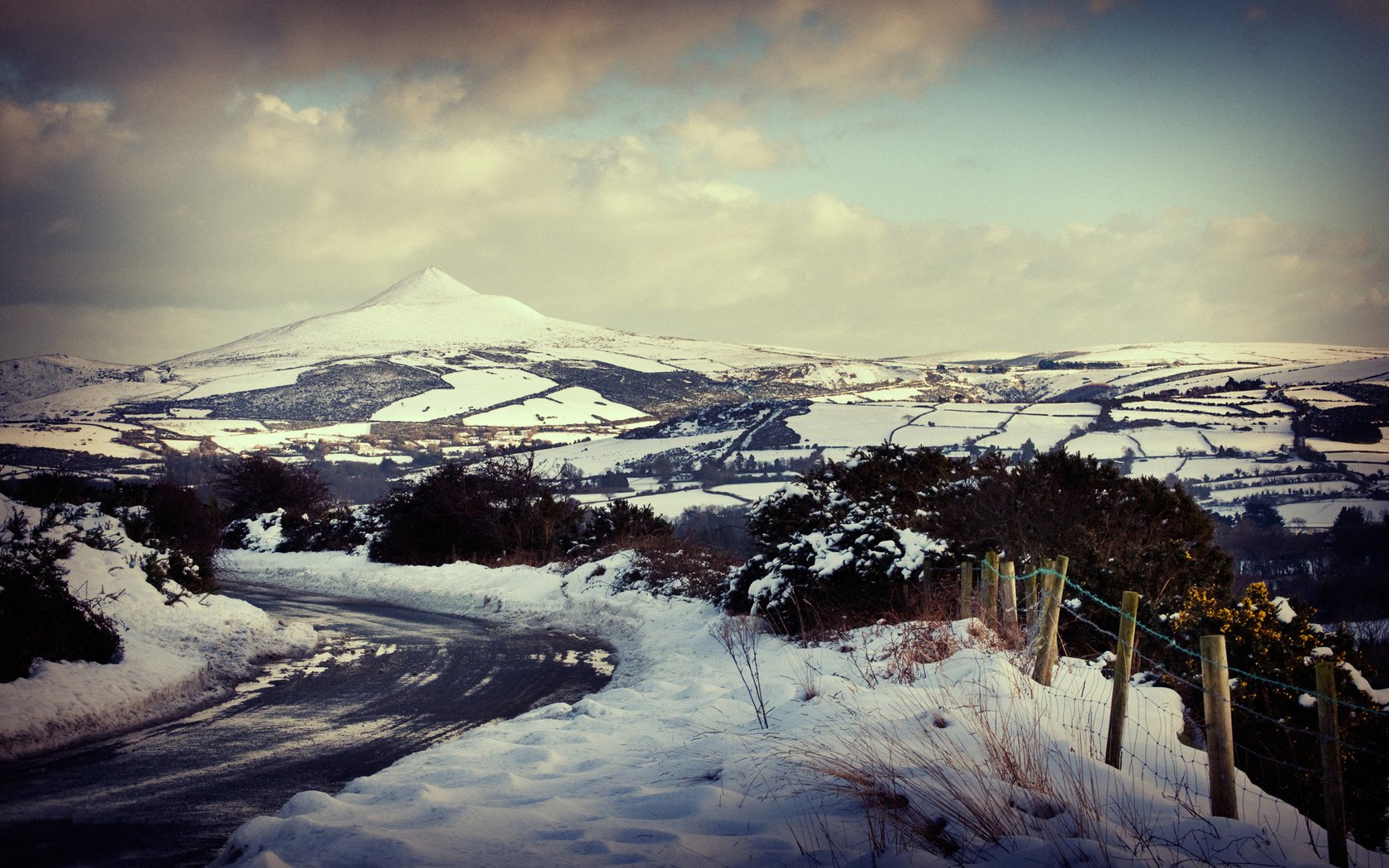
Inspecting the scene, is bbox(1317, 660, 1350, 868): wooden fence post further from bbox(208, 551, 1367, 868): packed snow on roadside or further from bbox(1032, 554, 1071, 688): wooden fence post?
bbox(1032, 554, 1071, 688): wooden fence post

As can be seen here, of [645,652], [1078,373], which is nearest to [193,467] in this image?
[645,652]

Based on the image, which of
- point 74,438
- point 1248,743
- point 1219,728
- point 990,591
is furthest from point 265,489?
point 1219,728

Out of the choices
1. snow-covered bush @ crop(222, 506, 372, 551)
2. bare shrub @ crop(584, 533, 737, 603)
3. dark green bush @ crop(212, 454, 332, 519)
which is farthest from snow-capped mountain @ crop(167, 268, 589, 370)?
bare shrub @ crop(584, 533, 737, 603)

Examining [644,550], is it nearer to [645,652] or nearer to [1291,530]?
[645,652]

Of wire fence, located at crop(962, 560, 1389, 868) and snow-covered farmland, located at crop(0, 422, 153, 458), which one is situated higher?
snow-covered farmland, located at crop(0, 422, 153, 458)

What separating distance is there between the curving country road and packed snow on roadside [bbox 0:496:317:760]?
1.58 ft

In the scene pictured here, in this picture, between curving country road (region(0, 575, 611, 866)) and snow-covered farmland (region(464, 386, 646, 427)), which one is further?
snow-covered farmland (region(464, 386, 646, 427))

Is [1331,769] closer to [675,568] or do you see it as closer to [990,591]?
[990,591]

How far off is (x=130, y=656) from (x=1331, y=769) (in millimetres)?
12432

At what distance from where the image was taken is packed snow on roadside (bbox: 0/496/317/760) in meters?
8.32

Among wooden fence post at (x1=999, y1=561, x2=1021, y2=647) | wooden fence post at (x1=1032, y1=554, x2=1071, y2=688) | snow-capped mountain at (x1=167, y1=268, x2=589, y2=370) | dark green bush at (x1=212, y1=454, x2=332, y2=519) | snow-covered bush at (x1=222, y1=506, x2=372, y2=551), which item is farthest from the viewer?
snow-capped mountain at (x1=167, y1=268, x2=589, y2=370)

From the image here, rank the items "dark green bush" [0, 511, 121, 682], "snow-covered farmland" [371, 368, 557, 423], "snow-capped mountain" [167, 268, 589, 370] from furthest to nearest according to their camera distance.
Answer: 1. "snow-capped mountain" [167, 268, 589, 370]
2. "snow-covered farmland" [371, 368, 557, 423]
3. "dark green bush" [0, 511, 121, 682]

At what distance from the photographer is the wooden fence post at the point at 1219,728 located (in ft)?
16.8

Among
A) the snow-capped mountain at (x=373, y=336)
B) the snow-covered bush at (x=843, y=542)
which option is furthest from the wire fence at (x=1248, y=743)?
the snow-capped mountain at (x=373, y=336)
